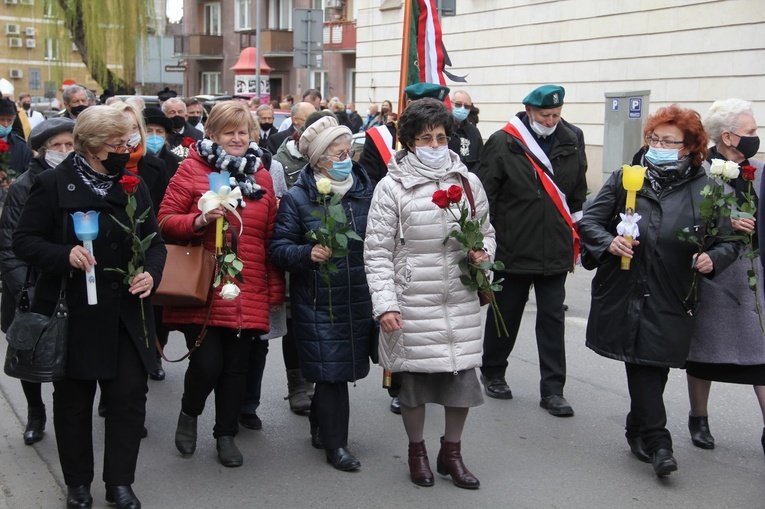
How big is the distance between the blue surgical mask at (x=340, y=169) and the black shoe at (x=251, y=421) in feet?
5.60

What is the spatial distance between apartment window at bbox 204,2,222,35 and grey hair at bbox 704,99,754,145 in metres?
51.9

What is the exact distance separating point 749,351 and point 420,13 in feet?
10.7

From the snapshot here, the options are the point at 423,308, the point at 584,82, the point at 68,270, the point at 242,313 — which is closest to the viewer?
the point at 68,270

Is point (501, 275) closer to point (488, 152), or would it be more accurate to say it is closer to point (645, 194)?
point (488, 152)

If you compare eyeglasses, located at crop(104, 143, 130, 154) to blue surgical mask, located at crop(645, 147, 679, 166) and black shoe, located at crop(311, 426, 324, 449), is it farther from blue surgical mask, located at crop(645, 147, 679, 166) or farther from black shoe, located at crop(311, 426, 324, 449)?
blue surgical mask, located at crop(645, 147, 679, 166)

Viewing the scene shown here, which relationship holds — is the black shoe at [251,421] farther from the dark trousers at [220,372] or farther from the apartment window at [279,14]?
the apartment window at [279,14]

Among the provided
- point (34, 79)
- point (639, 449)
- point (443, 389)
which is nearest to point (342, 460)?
point (443, 389)

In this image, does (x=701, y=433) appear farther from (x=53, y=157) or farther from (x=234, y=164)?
(x=53, y=157)

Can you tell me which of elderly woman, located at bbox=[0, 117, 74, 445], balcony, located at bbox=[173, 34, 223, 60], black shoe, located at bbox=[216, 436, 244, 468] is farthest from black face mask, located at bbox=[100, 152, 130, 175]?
balcony, located at bbox=[173, 34, 223, 60]

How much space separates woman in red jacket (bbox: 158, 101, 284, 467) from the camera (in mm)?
5266

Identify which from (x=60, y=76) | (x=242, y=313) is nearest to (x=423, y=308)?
(x=242, y=313)

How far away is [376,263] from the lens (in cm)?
497

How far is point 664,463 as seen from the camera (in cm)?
515

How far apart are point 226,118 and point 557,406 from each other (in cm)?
284
